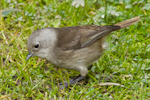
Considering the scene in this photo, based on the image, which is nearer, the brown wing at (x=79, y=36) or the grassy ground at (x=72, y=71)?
the grassy ground at (x=72, y=71)

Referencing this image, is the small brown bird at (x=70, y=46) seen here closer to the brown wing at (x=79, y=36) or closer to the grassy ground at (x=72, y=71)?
the brown wing at (x=79, y=36)

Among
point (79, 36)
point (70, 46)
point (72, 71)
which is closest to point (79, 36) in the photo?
point (79, 36)

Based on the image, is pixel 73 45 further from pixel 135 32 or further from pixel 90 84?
pixel 135 32

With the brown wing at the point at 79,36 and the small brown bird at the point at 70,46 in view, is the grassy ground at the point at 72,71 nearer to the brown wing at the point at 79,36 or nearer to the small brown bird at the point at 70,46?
the small brown bird at the point at 70,46

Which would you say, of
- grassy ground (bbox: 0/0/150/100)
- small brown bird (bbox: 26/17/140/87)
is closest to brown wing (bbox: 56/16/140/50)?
small brown bird (bbox: 26/17/140/87)

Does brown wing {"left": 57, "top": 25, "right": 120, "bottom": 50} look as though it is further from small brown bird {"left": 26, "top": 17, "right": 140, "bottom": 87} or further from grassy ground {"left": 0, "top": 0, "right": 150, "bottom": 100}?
grassy ground {"left": 0, "top": 0, "right": 150, "bottom": 100}

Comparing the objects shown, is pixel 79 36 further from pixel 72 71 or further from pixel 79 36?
pixel 72 71

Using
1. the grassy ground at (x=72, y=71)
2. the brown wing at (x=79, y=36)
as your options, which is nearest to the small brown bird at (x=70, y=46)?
the brown wing at (x=79, y=36)
